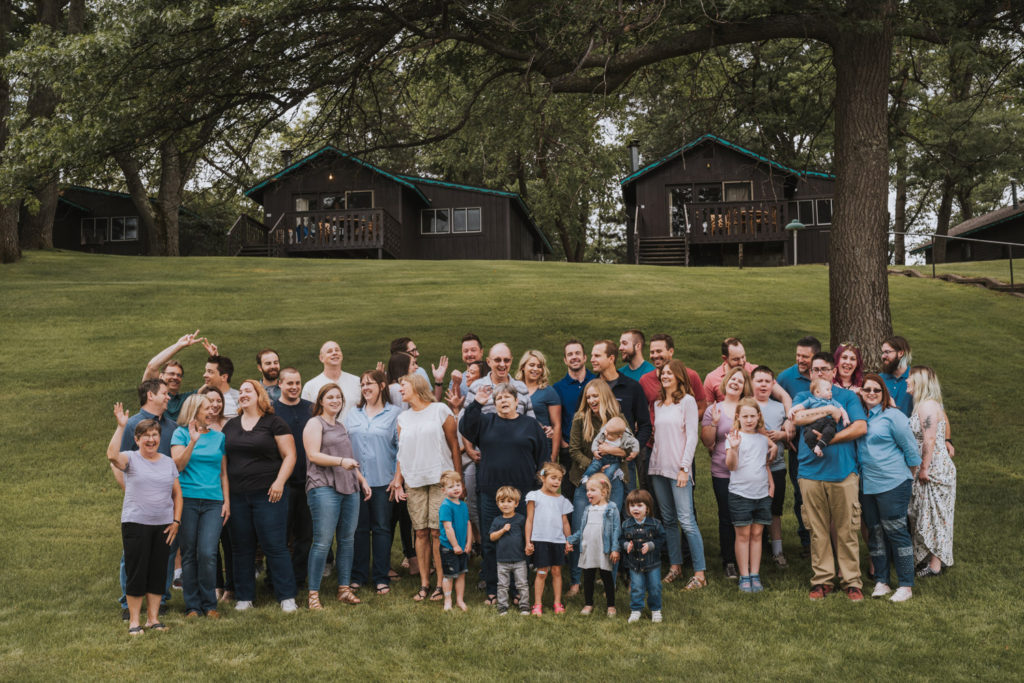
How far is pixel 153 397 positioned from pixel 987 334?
1546 centimetres

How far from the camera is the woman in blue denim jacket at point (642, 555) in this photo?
6352 millimetres

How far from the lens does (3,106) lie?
79.7 feet

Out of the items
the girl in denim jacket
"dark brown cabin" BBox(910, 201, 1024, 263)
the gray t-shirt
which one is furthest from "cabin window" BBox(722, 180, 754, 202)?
the gray t-shirt

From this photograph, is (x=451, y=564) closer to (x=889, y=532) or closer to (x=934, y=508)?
(x=889, y=532)

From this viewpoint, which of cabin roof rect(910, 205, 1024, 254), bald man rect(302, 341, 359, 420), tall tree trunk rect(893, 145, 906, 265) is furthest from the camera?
cabin roof rect(910, 205, 1024, 254)

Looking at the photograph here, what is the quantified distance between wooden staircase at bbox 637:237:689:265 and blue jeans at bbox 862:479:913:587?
2521 cm

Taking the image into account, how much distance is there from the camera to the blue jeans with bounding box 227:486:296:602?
21.9ft

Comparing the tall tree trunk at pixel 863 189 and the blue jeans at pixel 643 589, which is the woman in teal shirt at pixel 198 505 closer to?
the blue jeans at pixel 643 589

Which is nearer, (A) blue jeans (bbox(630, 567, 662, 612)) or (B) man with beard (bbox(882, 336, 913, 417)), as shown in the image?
(A) blue jeans (bbox(630, 567, 662, 612))

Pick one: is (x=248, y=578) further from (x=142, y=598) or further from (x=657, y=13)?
(x=657, y=13)

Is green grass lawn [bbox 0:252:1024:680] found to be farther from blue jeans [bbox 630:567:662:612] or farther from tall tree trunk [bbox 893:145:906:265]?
tall tree trunk [bbox 893:145:906:265]

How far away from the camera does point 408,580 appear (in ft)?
24.6

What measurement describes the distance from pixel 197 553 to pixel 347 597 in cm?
117

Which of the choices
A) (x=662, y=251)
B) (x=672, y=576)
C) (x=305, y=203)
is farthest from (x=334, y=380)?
(x=305, y=203)
